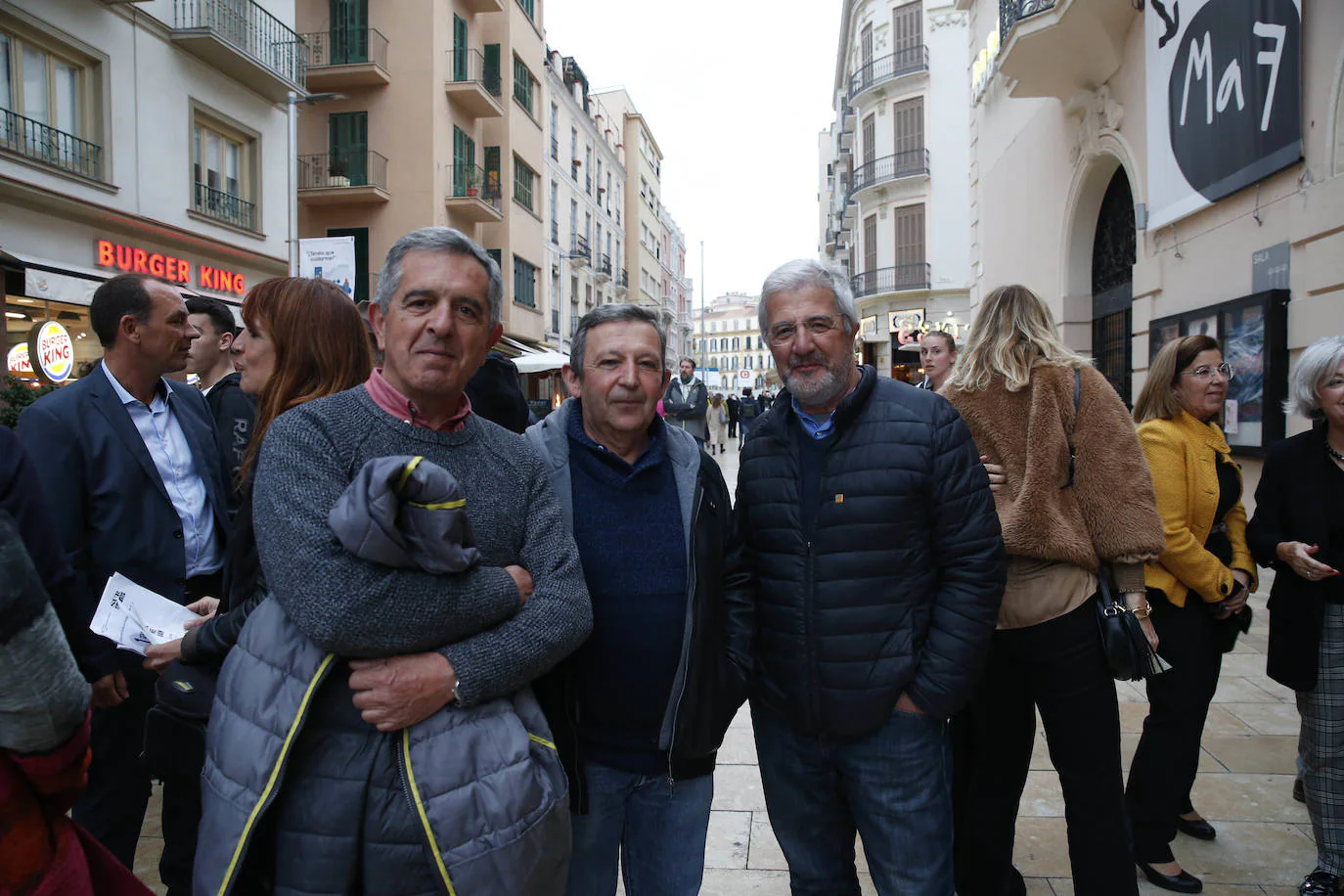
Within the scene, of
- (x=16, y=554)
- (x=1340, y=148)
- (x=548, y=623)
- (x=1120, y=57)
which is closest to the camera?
(x=16, y=554)

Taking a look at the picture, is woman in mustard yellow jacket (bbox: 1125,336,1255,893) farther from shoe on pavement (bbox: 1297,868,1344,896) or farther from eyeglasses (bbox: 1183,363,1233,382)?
shoe on pavement (bbox: 1297,868,1344,896)

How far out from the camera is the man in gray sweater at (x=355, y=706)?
152cm

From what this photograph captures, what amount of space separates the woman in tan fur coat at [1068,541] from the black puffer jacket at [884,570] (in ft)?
1.45

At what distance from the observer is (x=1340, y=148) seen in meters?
6.13

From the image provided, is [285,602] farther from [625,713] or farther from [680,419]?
[680,419]

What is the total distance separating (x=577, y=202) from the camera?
36.9m

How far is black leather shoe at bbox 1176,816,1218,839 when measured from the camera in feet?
11.1

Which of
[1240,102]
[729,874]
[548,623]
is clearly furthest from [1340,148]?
[548,623]

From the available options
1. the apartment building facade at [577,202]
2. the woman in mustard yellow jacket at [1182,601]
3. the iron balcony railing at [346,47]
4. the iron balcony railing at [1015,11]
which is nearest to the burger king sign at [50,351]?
the woman in mustard yellow jacket at [1182,601]

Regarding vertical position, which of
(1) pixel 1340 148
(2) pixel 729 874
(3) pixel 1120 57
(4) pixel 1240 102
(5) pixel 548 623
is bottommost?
(2) pixel 729 874

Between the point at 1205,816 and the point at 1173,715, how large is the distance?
778mm

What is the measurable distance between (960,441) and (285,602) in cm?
175

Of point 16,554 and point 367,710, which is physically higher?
point 16,554

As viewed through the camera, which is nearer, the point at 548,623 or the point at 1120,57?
the point at 548,623
